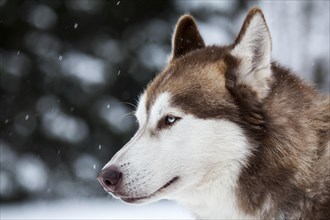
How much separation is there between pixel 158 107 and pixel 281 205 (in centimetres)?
81

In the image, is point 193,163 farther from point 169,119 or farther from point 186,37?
point 186,37

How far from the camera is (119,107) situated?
9570 mm

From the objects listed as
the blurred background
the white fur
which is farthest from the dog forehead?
the blurred background

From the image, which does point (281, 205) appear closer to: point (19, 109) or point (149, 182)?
point (149, 182)

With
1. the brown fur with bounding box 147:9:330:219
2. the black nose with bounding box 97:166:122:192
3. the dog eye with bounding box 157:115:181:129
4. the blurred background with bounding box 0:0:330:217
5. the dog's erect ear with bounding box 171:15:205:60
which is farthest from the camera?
the blurred background with bounding box 0:0:330:217

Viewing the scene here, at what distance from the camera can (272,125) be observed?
334 cm

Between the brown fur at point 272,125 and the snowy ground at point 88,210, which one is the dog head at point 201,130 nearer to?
the brown fur at point 272,125

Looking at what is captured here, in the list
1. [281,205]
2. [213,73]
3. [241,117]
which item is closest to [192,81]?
[213,73]

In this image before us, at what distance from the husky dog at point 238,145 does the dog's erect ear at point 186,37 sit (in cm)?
66

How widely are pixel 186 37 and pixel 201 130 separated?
1.01 meters

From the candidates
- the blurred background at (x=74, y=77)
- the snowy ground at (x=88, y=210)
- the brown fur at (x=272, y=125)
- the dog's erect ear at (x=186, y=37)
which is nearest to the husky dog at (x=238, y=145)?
the brown fur at (x=272, y=125)

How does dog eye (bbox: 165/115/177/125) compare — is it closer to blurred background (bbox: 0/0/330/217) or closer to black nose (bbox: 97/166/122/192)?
black nose (bbox: 97/166/122/192)

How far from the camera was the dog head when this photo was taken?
10.9ft

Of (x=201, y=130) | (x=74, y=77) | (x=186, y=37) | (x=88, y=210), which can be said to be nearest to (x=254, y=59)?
(x=201, y=130)
